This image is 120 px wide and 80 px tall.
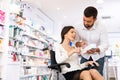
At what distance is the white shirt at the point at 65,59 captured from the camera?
1.99 metres

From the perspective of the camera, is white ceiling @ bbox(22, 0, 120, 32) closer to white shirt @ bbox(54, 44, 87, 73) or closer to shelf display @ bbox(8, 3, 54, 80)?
shelf display @ bbox(8, 3, 54, 80)

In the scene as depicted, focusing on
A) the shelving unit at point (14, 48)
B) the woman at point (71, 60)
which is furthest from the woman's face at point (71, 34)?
the shelving unit at point (14, 48)

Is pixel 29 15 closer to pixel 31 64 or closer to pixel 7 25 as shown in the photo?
pixel 31 64

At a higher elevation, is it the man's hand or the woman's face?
the woman's face

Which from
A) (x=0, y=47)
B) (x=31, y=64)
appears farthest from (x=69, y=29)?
(x=31, y=64)

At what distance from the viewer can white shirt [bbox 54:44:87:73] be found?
199 centimetres

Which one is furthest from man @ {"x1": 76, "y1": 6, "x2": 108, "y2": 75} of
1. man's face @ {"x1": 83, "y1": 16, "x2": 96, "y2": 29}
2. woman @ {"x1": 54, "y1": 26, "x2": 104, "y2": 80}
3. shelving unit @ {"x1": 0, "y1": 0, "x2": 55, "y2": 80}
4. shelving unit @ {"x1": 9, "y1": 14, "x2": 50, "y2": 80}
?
shelving unit @ {"x1": 9, "y1": 14, "x2": 50, "y2": 80}

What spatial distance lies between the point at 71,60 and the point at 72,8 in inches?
203

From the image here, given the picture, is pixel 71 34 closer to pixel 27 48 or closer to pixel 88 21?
pixel 88 21

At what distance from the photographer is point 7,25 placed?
3.42 meters

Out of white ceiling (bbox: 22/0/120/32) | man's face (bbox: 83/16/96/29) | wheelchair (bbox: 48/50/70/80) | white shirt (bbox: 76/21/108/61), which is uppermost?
white ceiling (bbox: 22/0/120/32)

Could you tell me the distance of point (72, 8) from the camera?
278 inches

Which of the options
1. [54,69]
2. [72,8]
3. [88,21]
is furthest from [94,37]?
[72,8]

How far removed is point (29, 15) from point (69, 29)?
4.32 m
